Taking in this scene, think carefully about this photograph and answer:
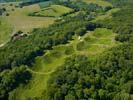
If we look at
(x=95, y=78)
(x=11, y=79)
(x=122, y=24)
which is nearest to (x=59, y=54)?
(x=11, y=79)

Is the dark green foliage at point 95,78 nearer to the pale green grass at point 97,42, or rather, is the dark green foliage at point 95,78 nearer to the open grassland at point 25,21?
the pale green grass at point 97,42

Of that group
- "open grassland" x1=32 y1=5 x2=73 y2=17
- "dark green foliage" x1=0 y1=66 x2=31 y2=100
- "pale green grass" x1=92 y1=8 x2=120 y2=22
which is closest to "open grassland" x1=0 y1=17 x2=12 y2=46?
"open grassland" x1=32 y1=5 x2=73 y2=17

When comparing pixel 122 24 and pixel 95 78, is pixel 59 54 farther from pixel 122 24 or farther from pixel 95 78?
pixel 122 24

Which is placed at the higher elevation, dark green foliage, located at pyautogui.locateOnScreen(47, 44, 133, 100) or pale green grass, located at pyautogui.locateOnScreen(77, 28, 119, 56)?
pale green grass, located at pyautogui.locateOnScreen(77, 28, 119, 56)

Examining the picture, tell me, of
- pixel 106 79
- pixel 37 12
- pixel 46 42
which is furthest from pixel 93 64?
pixel 37 12

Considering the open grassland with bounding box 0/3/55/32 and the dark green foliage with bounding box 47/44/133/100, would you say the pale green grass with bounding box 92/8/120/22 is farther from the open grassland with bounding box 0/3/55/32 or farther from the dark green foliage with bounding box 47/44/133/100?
the dark green foliage with bounding box 47/44/133/100
